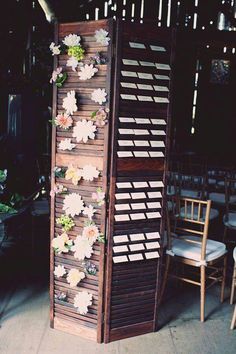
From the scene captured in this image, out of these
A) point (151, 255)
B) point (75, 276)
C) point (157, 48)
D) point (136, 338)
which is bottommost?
point (136, 338)

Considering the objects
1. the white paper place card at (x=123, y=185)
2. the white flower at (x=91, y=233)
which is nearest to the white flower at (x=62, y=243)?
the white flower at (x=91, y=233)

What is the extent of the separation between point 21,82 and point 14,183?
231 cm

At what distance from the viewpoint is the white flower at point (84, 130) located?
2469 millimetres

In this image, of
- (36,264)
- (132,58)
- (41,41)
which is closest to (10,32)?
(41,41)

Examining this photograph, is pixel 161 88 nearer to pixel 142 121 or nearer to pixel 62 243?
pixel 142 121

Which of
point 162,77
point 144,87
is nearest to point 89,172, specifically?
point 144,87

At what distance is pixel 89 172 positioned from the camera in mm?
2490

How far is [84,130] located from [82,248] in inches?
30.4

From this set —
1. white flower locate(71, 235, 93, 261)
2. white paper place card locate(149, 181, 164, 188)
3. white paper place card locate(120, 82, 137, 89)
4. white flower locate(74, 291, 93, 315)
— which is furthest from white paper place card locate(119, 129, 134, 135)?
white flower locate(74, 291, 93, 315)

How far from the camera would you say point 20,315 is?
2.97 meters

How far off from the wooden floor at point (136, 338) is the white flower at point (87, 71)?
5.77ft

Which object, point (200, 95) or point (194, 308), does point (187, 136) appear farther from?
point (194, 308)

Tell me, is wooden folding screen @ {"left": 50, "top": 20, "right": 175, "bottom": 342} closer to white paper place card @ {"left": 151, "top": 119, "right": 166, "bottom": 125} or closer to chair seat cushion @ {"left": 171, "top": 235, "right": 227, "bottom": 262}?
white paper place card @ {"left": 151, "top": 119, "right": 166, "bottom": 125}

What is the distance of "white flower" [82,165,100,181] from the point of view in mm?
2484
